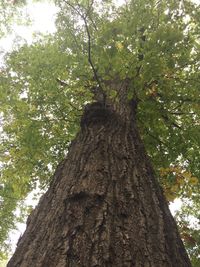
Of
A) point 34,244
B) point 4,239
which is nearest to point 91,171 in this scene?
point 34,244

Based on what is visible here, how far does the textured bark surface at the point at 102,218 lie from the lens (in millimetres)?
1835

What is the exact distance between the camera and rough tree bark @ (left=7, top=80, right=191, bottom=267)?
183 cm

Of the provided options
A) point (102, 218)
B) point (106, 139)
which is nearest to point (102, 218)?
point (102, 218)

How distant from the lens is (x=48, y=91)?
5953 mm

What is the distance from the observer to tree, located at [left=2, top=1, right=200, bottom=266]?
2.02 m

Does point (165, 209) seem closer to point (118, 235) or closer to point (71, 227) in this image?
point (118, 235)

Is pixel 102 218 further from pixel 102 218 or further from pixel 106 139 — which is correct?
pixel 106 139

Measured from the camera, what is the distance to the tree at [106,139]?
202cm

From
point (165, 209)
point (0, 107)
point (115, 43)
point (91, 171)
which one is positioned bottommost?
point (165, 209)

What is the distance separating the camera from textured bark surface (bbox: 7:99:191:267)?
6.02 feet

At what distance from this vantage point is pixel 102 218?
2160 millimetres

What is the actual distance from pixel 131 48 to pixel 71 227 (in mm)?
2955

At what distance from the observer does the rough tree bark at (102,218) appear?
1835 mm

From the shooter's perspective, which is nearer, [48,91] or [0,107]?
[48,91]
